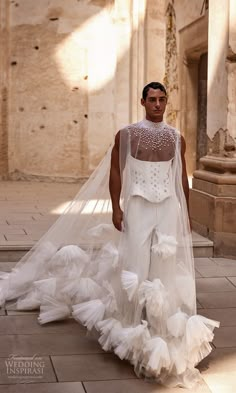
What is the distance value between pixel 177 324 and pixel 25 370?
32.4 inches

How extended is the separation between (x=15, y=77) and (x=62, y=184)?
8.53 ft

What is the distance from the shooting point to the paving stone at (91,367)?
3338mm

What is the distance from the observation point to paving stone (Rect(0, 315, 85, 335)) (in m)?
4.08

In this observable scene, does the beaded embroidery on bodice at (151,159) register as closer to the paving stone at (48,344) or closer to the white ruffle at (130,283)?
the white ruffle at (130,283)

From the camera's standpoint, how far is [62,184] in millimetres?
13125

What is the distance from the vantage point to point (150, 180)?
3.76m

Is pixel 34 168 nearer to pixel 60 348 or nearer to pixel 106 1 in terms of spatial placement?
pixel 106 1

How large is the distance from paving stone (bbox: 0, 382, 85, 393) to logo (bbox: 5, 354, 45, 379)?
10 cm

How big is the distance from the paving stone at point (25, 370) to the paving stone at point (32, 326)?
18.4 inches

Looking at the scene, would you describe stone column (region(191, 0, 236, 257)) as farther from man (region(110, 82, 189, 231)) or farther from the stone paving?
man (region(110, 82, 189, 231))

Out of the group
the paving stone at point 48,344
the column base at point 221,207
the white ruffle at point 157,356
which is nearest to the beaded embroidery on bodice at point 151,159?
the white ruffle at point 157,356

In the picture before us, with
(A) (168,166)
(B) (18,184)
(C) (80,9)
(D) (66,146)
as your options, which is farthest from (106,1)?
(A) (168,166)

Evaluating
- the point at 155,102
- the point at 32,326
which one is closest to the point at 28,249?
the point at 32,326

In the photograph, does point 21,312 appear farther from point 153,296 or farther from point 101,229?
point 153,296
